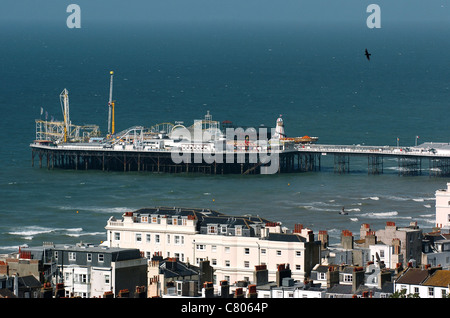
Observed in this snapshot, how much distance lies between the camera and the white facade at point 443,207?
297ft

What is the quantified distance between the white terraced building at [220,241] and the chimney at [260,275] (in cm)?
322

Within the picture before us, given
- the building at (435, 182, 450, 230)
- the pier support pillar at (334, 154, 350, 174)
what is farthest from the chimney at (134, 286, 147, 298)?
the pier support pillar at (334, 154, 350, 174)

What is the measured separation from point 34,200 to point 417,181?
35796mm

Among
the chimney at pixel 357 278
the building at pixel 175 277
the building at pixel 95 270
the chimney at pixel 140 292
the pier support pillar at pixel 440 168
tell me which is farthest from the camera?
the pier support pillar at pixel 440 168

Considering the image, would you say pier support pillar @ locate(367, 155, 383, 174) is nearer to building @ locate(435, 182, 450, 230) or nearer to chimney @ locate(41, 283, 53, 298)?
building @ locate(435, 182, 450, 230)

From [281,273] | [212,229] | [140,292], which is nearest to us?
[140,292]

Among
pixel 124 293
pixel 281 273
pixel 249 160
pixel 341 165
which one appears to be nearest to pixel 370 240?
pixel 281 273

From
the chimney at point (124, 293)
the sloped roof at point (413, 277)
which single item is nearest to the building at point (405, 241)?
the sloped roof at point (413, 277)

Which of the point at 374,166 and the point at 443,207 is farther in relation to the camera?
the point at 374,166

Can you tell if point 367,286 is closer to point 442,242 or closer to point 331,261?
point 331,261

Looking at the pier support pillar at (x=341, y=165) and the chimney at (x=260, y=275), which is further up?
the chimney at (x=260, y=275)

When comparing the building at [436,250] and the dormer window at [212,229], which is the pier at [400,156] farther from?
the dormer window at [212,229]

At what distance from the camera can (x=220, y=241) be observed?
240ft

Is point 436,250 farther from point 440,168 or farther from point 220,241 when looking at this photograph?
point 440,168
